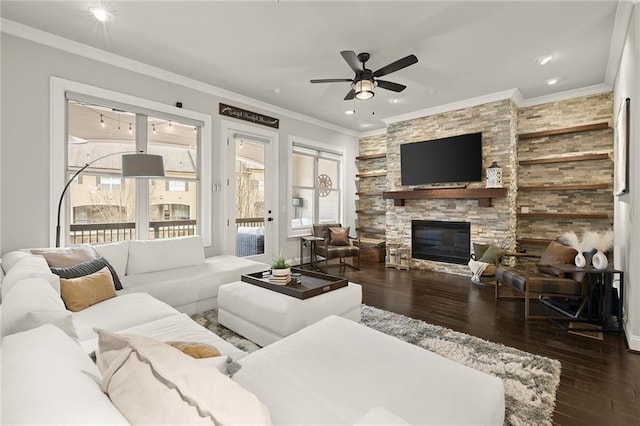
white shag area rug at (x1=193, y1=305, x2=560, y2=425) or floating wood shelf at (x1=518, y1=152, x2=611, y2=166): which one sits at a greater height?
floating wood shelf at (x1=518, y1=152, x2=611, y2=166)

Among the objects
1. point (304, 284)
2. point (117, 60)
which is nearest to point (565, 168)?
point (304, 284)

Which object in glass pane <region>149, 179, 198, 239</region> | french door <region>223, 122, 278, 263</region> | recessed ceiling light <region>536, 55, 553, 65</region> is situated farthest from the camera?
french door <region>223, 122, 278, 263</region>

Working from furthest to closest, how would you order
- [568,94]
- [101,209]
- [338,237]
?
[338,237] → [568,94] → [101,209]

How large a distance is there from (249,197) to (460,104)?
13.5 feet

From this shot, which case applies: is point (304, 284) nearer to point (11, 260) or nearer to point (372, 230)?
point (11, 260)

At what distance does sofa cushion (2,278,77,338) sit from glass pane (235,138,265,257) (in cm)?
371

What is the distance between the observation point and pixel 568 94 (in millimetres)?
4738

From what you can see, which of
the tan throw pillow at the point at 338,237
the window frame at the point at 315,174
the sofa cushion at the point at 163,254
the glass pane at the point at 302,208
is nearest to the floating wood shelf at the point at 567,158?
the tan throw pillow at the point at 338,237

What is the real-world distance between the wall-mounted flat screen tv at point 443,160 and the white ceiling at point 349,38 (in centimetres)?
98

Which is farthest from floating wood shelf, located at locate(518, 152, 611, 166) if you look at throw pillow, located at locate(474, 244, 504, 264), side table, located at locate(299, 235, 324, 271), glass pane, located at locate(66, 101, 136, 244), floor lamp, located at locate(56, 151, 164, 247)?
glass pane, located at locate(66, 101, 136, 244)

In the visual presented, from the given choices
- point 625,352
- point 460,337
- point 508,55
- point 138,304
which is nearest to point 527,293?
point 625,352

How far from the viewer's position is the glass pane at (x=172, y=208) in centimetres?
416

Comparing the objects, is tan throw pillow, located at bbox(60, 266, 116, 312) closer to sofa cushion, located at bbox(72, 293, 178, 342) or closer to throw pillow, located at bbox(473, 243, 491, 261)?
sofa cushion, located at bbox(72, 293, 178, 342)

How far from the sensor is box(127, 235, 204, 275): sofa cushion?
3393mm
